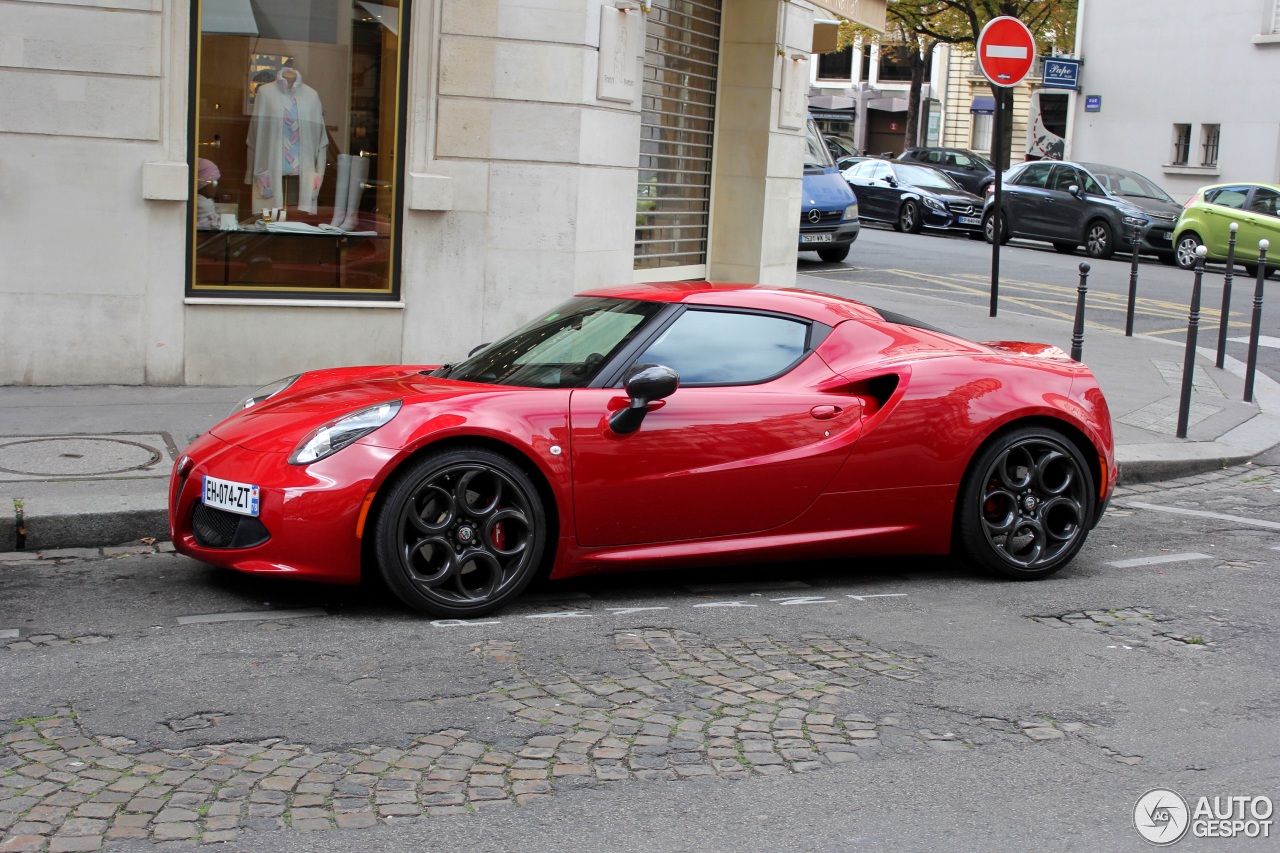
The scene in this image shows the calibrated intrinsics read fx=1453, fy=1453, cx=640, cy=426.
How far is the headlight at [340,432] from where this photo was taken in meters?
5.31

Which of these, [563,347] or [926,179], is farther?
[926,179]

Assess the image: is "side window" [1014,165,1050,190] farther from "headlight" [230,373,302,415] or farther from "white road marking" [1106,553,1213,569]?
"headlight" [230,373,302,415]

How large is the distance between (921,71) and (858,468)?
40.7m

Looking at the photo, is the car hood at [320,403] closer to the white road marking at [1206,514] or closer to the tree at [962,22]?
the white road marking at [1206,514]

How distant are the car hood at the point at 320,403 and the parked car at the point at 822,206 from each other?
14.4 meters

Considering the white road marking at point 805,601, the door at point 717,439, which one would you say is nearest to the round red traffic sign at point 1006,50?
the door at point 717,439

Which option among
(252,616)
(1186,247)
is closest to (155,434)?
(252,616)

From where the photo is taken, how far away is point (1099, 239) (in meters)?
24.7

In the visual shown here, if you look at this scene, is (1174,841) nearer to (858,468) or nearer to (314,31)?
(858,468)

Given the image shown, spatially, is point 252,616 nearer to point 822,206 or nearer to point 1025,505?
point 1025,505

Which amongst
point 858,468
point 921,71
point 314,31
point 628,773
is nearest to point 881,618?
point 858,468

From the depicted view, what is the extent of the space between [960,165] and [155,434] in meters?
27.0

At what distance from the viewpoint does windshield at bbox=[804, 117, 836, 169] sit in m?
20.2

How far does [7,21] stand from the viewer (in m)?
9.38
